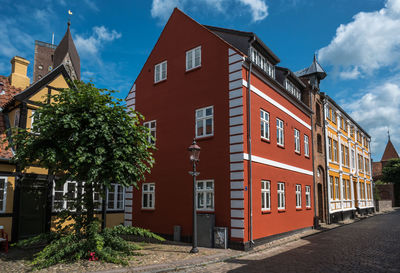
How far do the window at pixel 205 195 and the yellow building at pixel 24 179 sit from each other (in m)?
3.63

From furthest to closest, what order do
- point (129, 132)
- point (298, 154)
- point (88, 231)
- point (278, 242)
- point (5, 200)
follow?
point (298, 154), point (278, 242), point (5, 200), point (129, 132), point (88, 231)

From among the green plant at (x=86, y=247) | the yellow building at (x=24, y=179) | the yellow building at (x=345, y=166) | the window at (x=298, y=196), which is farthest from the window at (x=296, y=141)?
the green plant at (x=86, y=247)

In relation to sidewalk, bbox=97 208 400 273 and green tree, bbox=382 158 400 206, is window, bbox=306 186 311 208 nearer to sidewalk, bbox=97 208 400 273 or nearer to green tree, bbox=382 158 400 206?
sidewalk, bbox=97 208 400 273

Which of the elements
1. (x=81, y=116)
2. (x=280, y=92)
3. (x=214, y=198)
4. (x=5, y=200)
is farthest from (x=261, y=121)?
(x=5, y=200)

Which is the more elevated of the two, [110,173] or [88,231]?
[110,173]

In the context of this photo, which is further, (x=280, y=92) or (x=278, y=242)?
(x=280, y=92)

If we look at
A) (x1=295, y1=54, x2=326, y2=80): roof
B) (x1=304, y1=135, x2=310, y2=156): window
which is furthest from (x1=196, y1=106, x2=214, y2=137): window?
(x1=295, y1=54, x2=326, y2=80): roof

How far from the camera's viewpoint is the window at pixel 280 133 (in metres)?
16.7

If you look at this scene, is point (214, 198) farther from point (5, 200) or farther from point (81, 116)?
point (5, 200)

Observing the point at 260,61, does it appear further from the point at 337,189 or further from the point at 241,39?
the point at 337,189

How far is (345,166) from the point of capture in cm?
2980

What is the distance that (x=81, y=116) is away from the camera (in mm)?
10148

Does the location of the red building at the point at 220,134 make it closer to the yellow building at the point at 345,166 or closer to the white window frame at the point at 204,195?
the white window frame at the point at 204,195

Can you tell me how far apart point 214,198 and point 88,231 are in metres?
5.29
